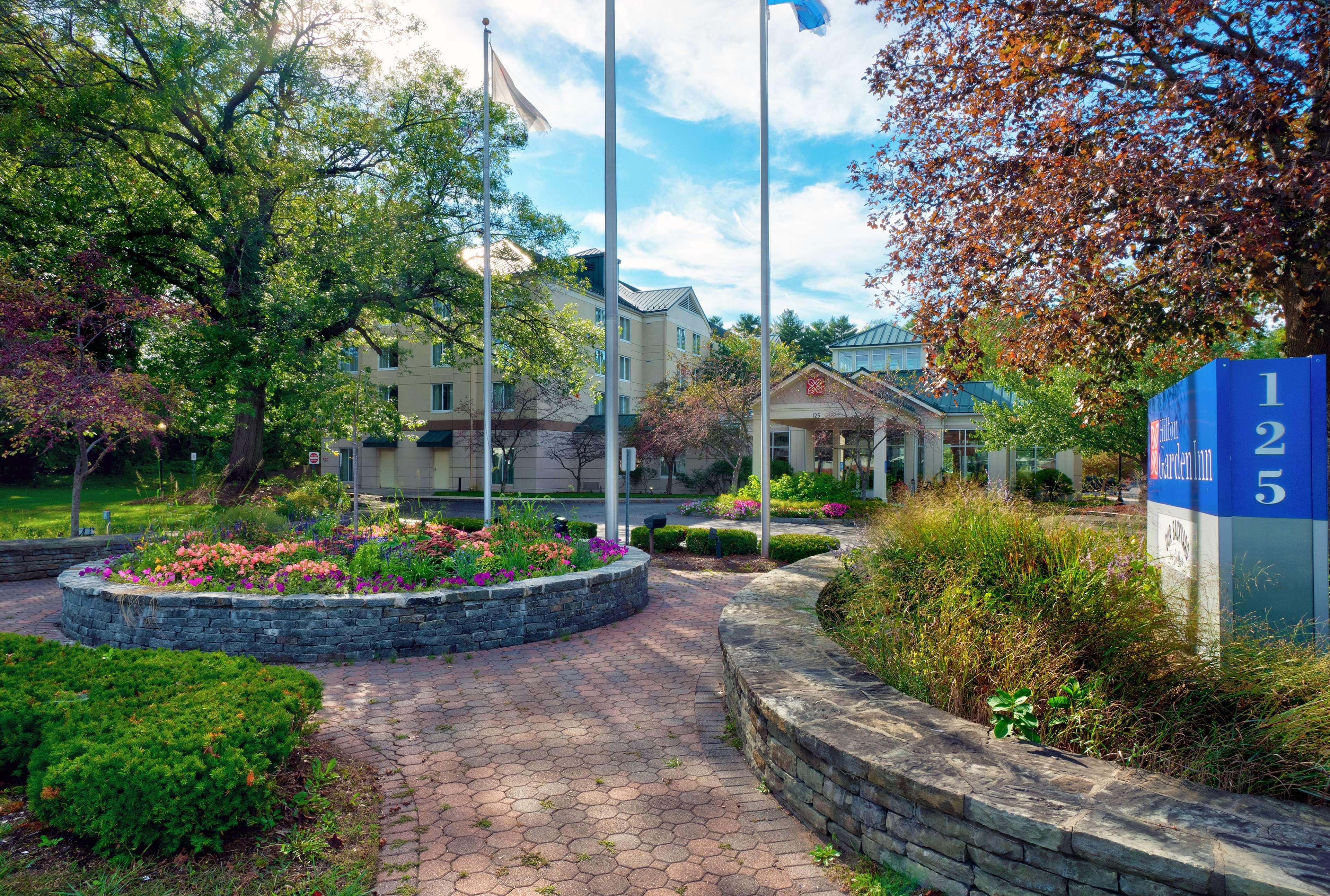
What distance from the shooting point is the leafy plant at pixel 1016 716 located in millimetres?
3219

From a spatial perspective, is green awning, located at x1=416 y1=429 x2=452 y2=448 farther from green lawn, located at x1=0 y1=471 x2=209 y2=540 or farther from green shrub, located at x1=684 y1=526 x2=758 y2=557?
green shrub, located at x1=684 y1=526 x2=758 y2=557

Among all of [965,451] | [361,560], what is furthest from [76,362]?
[965,451]

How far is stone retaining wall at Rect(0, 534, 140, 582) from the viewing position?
11.1 meters

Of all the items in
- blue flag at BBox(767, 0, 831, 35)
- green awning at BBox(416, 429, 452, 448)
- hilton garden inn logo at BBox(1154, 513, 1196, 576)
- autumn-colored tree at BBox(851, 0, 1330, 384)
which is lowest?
hilton garden inn logo at BBox(1154, 513, 1196, 576)

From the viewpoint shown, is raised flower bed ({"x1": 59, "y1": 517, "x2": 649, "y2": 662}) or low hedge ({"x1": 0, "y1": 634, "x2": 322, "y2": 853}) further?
raised flower bed ({"x1": 59, "y1": 517, "x2": 649, "y2": 662})

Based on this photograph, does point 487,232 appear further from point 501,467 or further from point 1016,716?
point 501,467

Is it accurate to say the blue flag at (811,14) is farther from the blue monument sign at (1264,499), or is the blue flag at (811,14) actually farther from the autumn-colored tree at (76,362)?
the autumn-colored tree at (76,362)

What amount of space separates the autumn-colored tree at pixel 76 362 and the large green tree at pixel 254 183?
47.2 inches

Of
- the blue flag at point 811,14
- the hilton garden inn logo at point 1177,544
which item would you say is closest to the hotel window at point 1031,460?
the blue flag at point 811,14

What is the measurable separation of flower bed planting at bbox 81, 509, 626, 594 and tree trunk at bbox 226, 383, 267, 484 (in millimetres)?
7616

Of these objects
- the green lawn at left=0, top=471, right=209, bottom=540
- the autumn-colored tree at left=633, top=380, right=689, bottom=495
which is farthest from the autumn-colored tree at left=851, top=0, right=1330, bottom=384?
the autumn-colored tree at left=633, top=380, right=689, bottom=495

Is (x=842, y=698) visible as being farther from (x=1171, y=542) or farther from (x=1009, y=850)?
(x=1171, y=542)

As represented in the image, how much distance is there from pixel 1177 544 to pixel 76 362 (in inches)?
594

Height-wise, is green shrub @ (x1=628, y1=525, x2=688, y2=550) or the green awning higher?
the green awning
